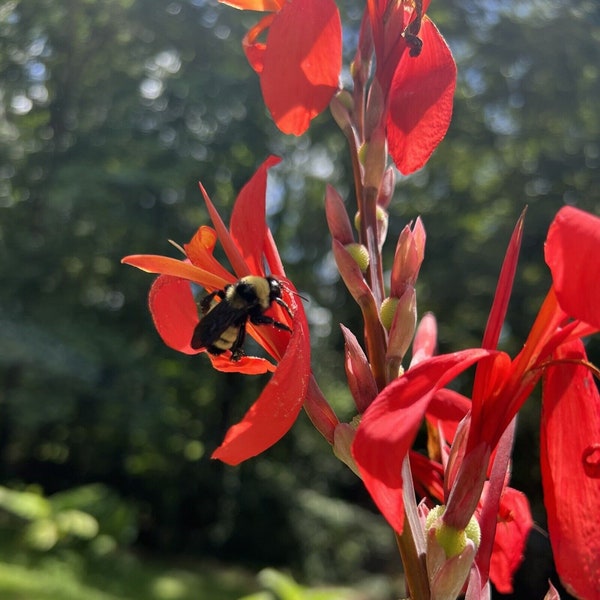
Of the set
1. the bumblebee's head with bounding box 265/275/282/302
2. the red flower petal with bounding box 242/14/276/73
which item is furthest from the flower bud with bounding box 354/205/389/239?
the red flower petal with bounding box 242/14/276/73

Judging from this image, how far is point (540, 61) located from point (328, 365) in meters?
4.65

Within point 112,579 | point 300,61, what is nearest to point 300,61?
point 300,61

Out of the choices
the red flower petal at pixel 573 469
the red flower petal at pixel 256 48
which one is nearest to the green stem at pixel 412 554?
the red flower petal at pixel 573 469

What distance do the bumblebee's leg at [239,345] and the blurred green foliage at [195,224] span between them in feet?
23.8

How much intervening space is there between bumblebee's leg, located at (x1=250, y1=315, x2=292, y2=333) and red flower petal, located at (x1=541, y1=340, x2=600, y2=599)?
0.24 m

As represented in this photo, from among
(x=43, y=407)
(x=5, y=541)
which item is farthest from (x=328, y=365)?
(x=5, y=541)

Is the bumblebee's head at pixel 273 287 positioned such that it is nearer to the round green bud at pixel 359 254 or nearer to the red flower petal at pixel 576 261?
the round green bud at pixel 359 254

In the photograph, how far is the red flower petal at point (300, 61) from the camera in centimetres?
62

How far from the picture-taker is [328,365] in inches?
368

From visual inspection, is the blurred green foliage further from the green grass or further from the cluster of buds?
the cluster of buds

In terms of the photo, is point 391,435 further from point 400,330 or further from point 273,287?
point 273,287

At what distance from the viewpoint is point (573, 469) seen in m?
0.54

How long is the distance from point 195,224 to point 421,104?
8.94 metres

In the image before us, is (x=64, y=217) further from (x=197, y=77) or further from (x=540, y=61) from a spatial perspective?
(x=540, y=61)
